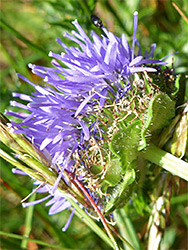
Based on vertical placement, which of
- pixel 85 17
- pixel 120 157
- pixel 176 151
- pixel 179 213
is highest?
pixel 85 17

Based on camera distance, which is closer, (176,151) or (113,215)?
(176,151)

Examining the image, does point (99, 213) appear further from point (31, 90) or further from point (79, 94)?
point (31, 90)

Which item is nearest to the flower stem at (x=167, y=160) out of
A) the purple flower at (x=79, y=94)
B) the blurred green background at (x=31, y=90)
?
the purple flower at (x=79, y=94)

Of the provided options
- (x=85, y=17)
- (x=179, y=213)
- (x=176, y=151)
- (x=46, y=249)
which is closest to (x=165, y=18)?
(x=85, y=17)

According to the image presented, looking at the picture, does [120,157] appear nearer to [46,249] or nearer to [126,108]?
[126,108]

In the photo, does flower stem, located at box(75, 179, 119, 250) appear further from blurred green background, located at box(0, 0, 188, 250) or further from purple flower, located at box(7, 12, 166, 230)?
blurred green background, located at box(0, 0, 188, 250)

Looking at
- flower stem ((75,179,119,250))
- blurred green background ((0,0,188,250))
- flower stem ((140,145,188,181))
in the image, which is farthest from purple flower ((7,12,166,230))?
blurred green background ((0,0,188,250))

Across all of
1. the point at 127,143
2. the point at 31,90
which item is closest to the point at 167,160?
the point at 127,143

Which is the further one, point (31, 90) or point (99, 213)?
point (31, 90)
